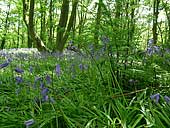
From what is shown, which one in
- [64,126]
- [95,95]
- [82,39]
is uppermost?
[82,39]

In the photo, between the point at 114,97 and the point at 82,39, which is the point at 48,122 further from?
the point at 82,39

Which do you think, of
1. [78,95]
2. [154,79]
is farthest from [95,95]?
[154,79]

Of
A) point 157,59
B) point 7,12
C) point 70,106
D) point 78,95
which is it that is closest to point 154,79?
point 157,59

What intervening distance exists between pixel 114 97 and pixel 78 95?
546 millimetres

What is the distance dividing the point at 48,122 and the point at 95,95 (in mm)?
649

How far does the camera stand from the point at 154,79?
133 inches

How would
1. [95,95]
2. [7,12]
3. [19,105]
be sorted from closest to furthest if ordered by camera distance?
[95,95] → [19,105] → [7,12]

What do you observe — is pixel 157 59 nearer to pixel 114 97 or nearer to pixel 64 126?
pixel 114 97

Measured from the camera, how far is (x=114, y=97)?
278 centimetres

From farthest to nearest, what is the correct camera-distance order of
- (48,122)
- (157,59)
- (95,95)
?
(157,59) < (95,95) < (48,122)

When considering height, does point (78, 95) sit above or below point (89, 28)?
below

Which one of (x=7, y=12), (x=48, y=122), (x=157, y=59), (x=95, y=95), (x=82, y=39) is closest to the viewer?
(x=48, y=122)

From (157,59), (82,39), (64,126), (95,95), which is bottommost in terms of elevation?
(64,126)

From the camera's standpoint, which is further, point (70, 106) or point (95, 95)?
point (95, 95)
